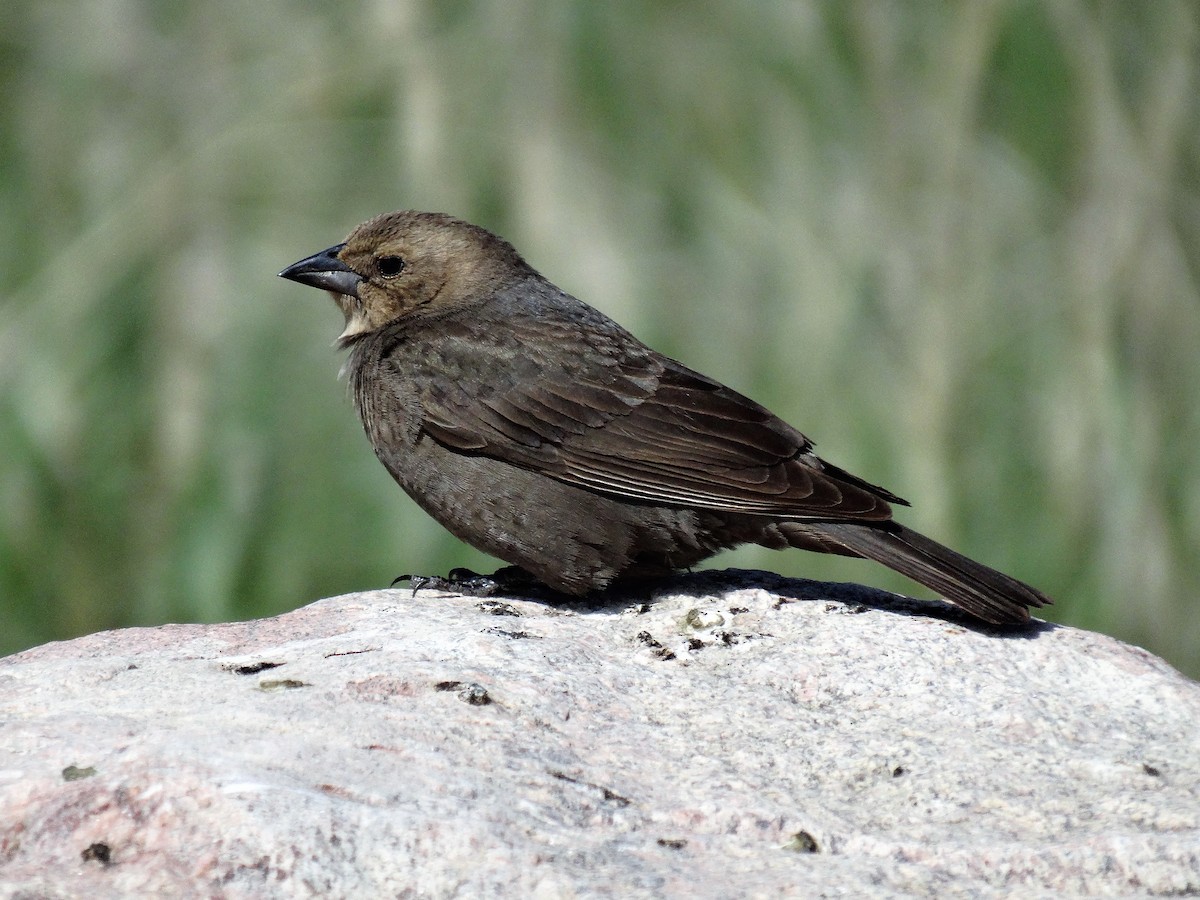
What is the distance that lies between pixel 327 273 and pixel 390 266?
0.25 m

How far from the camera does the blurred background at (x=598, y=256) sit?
23.3 ft

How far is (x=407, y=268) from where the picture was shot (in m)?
5.51

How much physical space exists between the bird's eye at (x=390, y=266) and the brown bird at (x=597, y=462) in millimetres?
390

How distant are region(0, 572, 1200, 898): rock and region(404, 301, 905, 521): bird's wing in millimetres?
370

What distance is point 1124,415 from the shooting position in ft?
25.7

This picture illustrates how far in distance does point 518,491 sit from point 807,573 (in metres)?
3.05

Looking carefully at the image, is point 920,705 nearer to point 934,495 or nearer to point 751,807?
point 751,807

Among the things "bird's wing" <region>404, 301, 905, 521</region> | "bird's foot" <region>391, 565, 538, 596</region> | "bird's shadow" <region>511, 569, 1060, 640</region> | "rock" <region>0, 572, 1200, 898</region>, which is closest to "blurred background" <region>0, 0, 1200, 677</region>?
"bird's foot" <region>391, 565, 538, 596</region>

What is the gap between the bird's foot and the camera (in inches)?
185

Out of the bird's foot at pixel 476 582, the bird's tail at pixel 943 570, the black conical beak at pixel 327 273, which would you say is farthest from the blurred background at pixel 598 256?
the bird's tail at pixel 943 570

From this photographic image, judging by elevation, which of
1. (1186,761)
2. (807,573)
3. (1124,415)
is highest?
(1124,415)

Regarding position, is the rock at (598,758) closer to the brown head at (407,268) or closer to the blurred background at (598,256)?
the brown head at (407,268)

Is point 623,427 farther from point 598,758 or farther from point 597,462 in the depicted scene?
point 598,758

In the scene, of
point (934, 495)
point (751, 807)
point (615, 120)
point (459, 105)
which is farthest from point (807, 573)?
point (751, 807)
